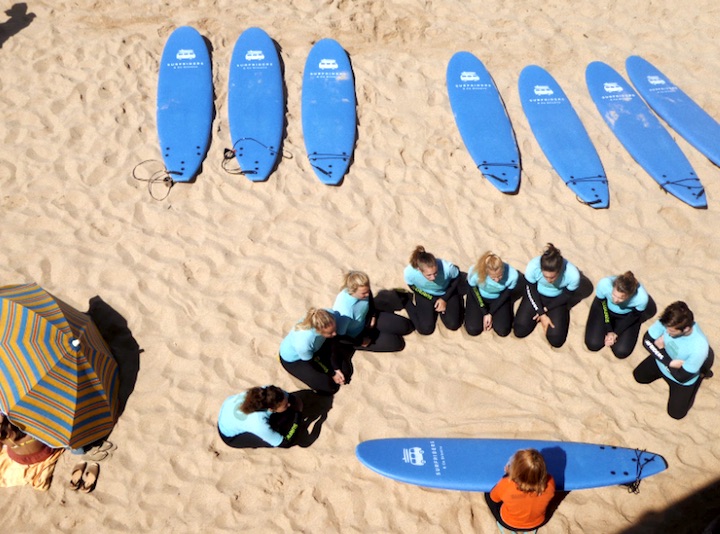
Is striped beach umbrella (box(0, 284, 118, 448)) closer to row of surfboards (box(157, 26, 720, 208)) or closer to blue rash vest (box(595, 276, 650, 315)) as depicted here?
row of surfboards (box(157, 26, 720, 208))

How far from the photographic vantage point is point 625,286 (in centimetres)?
421

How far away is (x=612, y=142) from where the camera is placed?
6195mm

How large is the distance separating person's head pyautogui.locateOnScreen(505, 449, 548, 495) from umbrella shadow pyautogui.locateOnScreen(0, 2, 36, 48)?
6.88 metres

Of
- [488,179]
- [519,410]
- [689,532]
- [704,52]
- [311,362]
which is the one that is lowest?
[689,532]

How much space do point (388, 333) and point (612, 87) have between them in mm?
4197

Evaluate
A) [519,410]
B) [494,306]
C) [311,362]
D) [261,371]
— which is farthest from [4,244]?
[519,410]

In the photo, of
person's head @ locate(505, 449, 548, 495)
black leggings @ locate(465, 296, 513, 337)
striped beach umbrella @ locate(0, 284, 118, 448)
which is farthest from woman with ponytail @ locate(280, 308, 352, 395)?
person's head @ locate(505, 449, 548, 495)

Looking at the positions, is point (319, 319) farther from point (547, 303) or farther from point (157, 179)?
point (157, 179)

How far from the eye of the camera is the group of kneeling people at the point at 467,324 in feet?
12.8

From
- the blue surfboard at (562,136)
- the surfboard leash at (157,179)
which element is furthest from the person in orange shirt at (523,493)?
the surfboard leash at (157,179)

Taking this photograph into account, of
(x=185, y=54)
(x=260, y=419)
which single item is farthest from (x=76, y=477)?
(x=185, y=54)

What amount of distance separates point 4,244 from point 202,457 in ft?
8.87

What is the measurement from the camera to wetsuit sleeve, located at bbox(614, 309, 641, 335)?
4.63 metres

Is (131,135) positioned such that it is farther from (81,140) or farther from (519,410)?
(519,410)
